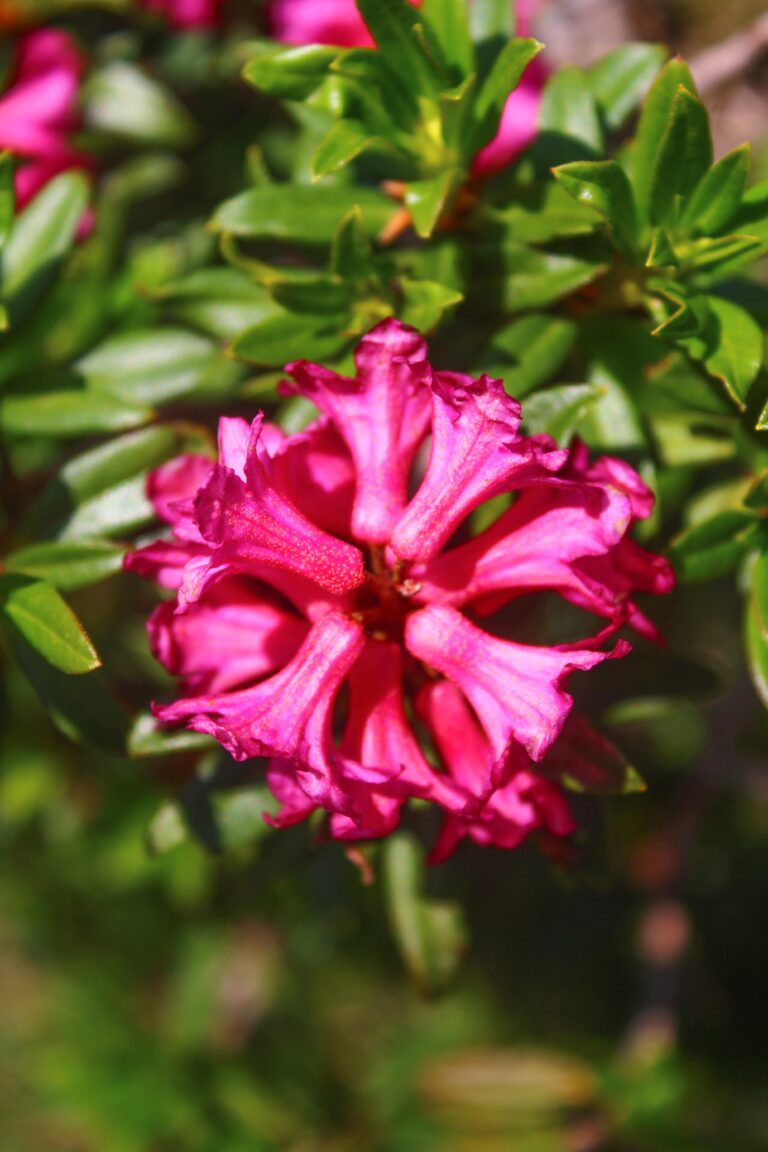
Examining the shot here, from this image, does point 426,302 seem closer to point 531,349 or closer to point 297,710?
point 531,349

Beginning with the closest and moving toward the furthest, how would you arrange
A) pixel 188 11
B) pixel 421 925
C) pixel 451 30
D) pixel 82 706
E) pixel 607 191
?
pixel 607 191
pixel 451 30
pixel 82 706
pixel 421 925
pixel 188 11

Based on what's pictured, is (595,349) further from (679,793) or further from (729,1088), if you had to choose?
(729,1088)

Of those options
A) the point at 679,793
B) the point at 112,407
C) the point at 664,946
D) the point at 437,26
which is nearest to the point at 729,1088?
the point at 664,946

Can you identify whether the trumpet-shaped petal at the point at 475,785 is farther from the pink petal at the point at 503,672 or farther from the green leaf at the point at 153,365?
the green leaf at the point at 153,365

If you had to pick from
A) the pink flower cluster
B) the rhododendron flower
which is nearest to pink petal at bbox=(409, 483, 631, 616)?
the rhododendron flower

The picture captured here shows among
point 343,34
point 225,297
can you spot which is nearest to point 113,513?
point 225,297

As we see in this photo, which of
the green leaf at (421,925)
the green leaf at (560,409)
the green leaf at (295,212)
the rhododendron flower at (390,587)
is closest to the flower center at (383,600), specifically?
the rhododendron flower at (390,587)
